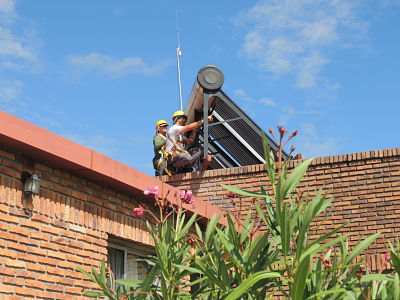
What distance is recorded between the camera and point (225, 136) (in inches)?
645

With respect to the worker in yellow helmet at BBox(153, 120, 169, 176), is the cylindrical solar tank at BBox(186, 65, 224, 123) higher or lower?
higher

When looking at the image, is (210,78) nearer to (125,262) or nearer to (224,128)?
(224,128)

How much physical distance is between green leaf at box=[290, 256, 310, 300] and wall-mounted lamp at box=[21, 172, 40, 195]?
356 centimetres

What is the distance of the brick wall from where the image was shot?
11831 millimetres

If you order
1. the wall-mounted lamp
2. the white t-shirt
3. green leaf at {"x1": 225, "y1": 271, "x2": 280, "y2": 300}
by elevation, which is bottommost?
green leaf at {"x1": 225, "y1": 271, "x2": 280, "y2": 300}

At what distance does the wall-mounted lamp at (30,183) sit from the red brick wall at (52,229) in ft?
0.18

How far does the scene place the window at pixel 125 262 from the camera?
800cm

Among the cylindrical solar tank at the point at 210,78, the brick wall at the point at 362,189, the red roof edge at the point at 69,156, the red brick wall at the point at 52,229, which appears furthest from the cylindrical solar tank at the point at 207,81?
the red brick wall at the point at 52,229

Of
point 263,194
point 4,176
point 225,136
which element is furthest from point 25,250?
point 225,136

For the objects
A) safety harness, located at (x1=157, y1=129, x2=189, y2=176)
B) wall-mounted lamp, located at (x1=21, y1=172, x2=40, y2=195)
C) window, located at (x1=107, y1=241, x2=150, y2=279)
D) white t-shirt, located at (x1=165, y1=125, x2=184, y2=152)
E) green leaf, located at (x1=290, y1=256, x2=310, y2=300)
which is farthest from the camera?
safety harness, located at (x1=157, y1=129, x2=189, y2=176)

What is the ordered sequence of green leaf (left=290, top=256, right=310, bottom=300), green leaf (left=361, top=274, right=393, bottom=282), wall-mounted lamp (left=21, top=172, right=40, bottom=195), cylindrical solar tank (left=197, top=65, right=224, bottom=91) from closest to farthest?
1. green leaf (left=290, top=256, right=310, bottom=300)
2. green leaf (left=361, top=274, right=393, bottom=282)
3. wall-mounted lamp (left=21, top=172, right=40, bottom=195)
4. cylindrical solar tank (left=197, top=65, right=224, bottom=91)

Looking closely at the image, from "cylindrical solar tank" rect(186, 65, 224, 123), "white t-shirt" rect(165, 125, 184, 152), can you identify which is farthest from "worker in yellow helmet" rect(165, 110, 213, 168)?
"cylindrical solar tank" rect(186, 65, 224, 123)

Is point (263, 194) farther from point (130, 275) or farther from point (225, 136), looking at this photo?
point (225, 136)

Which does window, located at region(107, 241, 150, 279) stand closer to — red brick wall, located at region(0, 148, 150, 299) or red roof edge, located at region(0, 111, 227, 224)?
red brick wall, located at region(0, 148, 150, 299)
